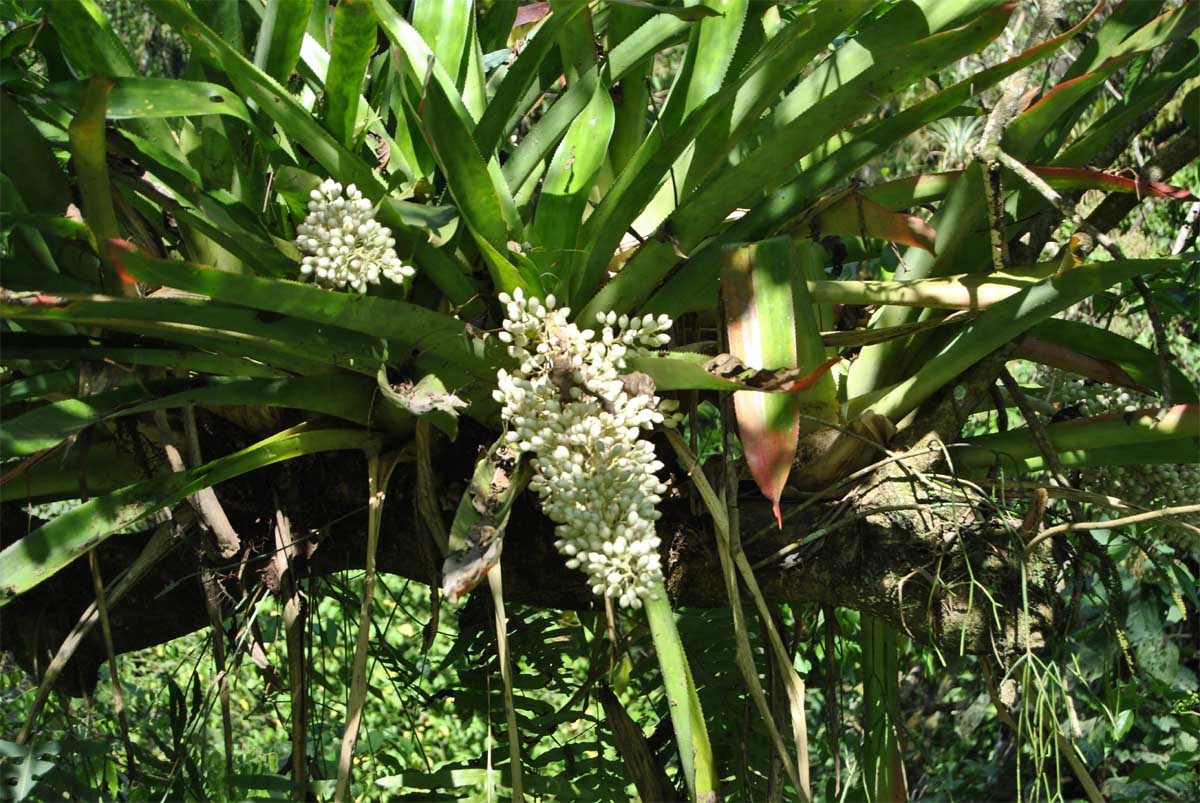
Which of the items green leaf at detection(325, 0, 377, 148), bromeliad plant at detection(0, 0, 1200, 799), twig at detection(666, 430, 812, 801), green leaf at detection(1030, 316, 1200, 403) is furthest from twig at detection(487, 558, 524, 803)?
green leaf at detection(1030, 316, 1200, 403)

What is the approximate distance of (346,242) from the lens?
1029mm

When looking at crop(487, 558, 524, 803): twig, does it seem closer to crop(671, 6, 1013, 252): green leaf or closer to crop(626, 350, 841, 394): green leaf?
crop(626, 350, 841, 394): green leaf

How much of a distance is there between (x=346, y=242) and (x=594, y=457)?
0.31m

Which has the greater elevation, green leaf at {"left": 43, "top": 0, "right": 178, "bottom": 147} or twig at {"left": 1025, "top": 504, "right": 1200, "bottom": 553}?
green leaf at {"left": 43, "top": 0, "right": 178, "bottom": 147}

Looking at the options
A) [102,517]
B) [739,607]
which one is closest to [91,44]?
[102,517]

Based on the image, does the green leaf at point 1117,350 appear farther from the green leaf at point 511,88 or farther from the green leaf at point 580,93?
the green leaf at point 511,88

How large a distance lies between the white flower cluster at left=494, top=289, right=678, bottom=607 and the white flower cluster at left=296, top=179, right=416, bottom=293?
0.40 ft

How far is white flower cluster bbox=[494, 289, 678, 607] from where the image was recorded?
961 millimetres

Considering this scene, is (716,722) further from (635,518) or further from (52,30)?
(52,30)

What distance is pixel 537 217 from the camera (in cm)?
122

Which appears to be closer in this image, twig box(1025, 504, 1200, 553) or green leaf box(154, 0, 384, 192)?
green leaf box(154, 0, 384, 192)

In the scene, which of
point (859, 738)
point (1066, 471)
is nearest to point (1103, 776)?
point (859, 738)

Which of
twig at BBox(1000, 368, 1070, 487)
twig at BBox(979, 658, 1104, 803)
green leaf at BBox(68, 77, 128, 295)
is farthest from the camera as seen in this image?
twig at BBox(1000, 368, 1070, 487)

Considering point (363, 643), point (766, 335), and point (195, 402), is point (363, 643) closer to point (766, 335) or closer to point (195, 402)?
point (195, 402)
